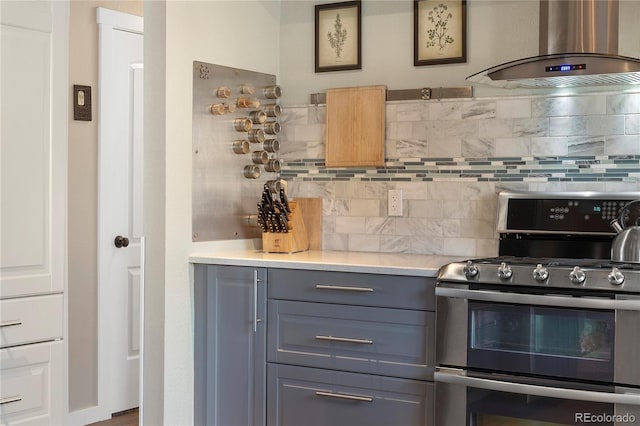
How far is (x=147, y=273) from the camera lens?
3.19 metres

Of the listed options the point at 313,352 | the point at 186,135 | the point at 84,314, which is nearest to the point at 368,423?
the point at 313,352

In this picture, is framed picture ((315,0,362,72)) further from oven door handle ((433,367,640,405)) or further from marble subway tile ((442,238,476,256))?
oven door handle ((433,367,640,405))

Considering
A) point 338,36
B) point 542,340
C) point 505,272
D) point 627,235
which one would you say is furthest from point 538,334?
point 338,36

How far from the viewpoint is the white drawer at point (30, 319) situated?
130 inches

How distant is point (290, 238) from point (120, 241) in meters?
1.19

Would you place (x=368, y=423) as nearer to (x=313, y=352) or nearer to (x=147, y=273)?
(x=313, y=352)

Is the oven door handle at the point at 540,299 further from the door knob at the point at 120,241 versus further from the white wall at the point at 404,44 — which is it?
Result: the door knob at the point at 120,241

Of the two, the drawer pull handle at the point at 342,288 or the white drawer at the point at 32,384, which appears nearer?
the drawer pull handle at the point at 342,288

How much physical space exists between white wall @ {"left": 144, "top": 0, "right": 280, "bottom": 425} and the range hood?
1.21 metres

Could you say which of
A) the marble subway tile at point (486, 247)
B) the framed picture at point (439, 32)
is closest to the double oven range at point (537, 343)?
the marble subway tile at point (486, 247)

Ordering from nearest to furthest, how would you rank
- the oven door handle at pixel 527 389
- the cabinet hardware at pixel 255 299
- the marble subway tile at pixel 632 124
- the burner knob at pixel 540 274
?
the oven door handle at pixel 527 389, the burner knob at pixel 540 274, the marble subway tile at pixel 632 124, the cabinet hardware at pixel 255 299

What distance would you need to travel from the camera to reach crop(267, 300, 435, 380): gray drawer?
2778 millimetres

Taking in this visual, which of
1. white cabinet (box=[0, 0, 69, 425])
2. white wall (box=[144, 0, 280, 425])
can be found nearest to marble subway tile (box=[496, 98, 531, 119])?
white wall (box=[144, 0, 280, 425])

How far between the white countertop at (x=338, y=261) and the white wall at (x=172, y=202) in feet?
0.48
